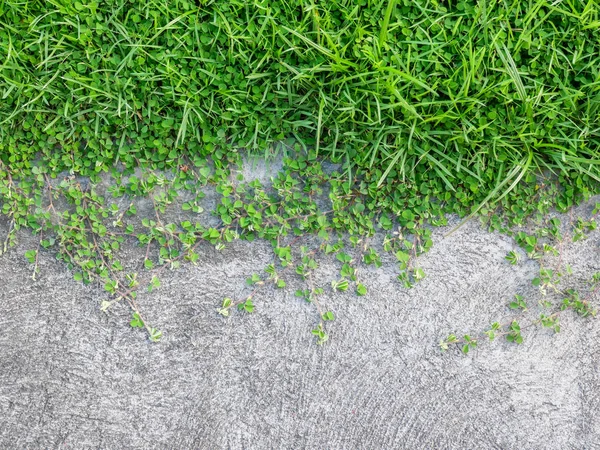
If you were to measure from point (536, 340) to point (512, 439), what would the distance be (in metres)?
0.40

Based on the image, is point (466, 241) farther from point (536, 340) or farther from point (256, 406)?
point (256, 406)

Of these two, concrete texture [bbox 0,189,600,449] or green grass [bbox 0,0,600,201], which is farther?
concrete texture [bbox 0,189,600,449]

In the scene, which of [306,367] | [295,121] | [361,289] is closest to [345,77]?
[295,121]

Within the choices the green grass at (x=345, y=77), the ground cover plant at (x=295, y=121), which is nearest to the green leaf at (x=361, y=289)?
the ground cover plant at (x=295, y=121)

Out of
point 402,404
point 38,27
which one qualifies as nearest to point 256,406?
point 402,404

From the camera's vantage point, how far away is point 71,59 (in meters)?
2.10

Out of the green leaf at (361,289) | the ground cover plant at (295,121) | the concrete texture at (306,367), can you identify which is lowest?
the concrete texture at (306,367)

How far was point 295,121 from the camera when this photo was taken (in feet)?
6.90

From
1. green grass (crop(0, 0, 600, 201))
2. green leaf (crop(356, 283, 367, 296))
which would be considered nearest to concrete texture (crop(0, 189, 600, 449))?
green leaf (crop(356, 283, 367, 296))

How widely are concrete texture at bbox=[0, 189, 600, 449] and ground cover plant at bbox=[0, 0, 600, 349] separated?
0.07 metres

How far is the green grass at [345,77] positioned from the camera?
2.02 m

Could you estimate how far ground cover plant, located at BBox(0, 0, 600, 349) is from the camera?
6.66ft

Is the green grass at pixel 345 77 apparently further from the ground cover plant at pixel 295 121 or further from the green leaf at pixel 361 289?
the green leaf at pixel 361 289

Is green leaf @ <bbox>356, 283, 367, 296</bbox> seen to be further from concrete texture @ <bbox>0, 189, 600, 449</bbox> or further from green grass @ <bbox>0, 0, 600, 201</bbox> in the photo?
green grass @ <bbox>0, 0, 600, 201</bbox>
